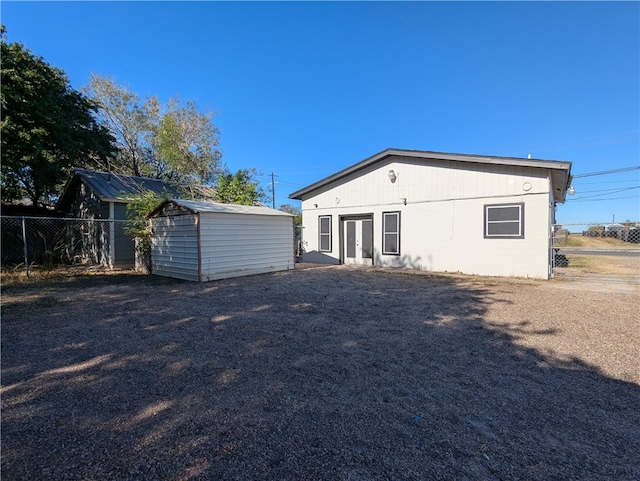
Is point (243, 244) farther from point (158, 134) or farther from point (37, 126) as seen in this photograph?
point (158, 134)

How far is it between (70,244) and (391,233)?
12958mm

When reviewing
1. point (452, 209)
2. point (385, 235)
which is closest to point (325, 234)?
point (385, 235)

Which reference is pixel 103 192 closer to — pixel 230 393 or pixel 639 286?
pixel 230 393

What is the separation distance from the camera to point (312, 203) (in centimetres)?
1422

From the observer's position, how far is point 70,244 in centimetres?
1327

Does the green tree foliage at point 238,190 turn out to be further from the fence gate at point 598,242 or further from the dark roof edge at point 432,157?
the fence gate at point 598,242

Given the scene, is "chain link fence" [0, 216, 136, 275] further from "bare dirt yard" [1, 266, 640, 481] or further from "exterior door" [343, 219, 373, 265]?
"exterior door" [343, 219, 373, 265]

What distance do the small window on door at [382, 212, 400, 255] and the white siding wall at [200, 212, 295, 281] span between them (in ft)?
11.5

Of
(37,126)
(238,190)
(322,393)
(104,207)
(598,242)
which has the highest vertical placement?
(37,126)

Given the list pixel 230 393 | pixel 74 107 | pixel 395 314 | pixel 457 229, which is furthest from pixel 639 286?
pixel 74 107

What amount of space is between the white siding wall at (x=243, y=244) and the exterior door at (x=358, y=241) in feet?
9.19

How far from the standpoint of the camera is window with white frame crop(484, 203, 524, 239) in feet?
30.3

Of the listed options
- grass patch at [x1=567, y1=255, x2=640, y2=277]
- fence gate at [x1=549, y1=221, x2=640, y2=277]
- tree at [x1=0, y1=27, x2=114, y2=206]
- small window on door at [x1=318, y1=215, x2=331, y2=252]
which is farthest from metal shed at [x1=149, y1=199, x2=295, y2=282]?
fence gate at [x1=549, y1=221, x2=640, y2=277]

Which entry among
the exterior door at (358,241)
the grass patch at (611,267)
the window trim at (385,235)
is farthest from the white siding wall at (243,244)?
the grass patch at (611,267)
